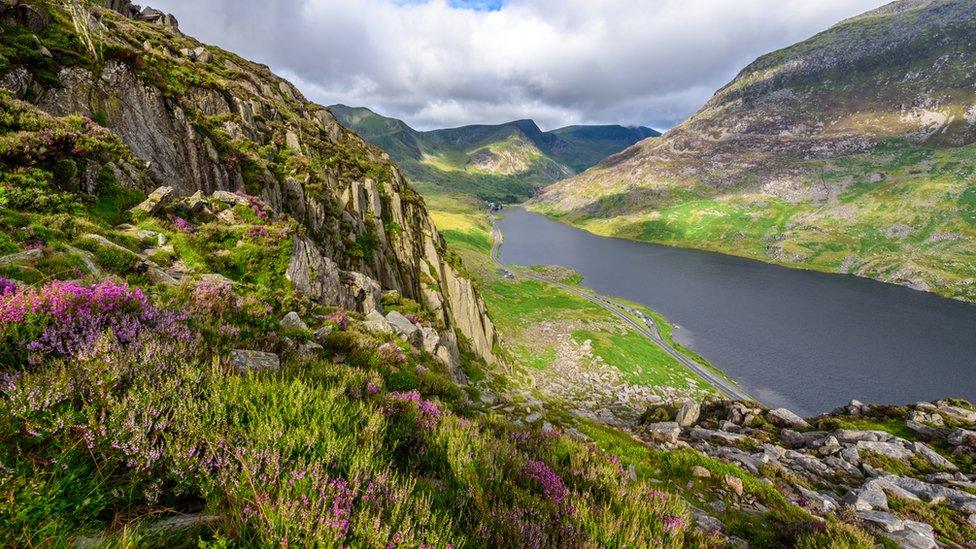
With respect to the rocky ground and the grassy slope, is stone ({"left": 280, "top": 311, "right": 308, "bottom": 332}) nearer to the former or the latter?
the rocky ground

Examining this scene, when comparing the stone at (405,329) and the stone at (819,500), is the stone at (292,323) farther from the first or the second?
the stone at (819,500)

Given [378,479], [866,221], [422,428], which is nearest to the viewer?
[378,479]

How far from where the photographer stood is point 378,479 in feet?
11.8

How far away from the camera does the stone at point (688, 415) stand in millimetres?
18016

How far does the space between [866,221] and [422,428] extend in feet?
764

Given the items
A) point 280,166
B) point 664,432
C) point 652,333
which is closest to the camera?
point 664,432

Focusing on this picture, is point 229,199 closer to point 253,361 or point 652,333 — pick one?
point 253,361

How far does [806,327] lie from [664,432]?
93594mm

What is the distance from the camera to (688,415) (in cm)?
1823

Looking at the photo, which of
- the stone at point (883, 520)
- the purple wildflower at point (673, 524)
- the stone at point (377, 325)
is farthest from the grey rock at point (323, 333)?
the stone at point (883, 520)

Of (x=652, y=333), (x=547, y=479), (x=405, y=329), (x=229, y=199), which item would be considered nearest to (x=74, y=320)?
(x=547, y=479)

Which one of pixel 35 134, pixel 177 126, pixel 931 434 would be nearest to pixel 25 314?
pixel 35 134

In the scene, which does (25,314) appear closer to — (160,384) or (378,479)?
(160,384)

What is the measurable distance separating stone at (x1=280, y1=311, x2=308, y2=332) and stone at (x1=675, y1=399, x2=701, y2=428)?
17385mm
